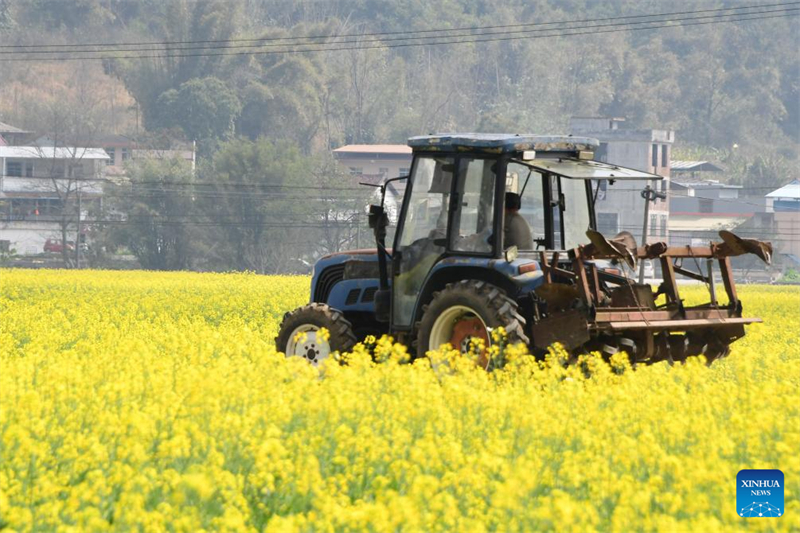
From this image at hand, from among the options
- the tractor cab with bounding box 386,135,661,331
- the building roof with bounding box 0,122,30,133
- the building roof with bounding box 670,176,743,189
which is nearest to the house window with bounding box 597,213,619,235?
the building roof with bounding box 670,176,743,189

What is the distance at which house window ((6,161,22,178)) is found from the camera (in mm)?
93375

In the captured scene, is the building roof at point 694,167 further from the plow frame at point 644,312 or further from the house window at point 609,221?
the plow frame at point 644,312

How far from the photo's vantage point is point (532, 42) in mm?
134750

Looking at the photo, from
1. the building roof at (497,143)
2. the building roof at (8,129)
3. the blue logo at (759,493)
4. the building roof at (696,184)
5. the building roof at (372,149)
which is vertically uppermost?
the building roof at (8,129)

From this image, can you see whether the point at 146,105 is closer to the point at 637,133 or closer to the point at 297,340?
the point at 637,133

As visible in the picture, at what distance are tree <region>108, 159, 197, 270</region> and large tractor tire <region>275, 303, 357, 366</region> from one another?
62.2 meters

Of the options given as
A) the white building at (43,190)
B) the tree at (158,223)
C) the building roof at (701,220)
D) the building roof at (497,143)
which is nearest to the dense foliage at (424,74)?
the white building at (43,190)

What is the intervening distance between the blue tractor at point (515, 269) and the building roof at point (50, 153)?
82.3m

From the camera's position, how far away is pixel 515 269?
1016 cm

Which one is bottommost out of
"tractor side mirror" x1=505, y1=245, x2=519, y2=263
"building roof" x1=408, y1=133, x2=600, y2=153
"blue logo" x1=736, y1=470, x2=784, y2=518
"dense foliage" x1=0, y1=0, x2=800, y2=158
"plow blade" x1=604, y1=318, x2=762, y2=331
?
"blue logo" x1=736, y1=470, x2=784, y2=518

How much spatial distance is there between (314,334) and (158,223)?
63.2 meters

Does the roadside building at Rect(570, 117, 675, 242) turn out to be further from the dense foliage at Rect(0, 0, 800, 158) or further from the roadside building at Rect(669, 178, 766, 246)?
the dense foliage at Rect(0, 0, 800, 158)

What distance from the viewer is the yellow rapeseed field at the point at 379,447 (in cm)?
577

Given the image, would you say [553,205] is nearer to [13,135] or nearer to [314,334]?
[314,334]
